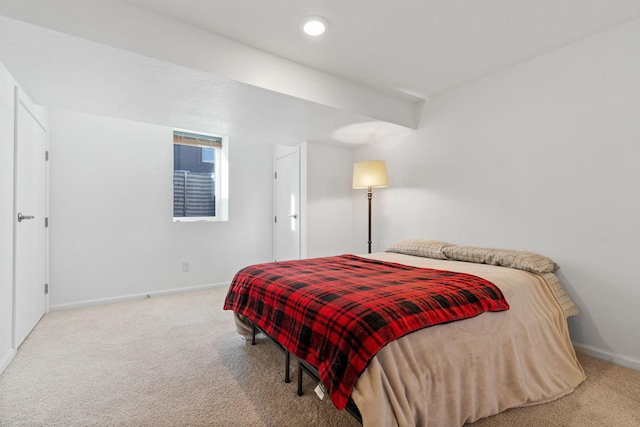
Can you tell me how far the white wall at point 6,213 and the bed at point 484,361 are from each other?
4.57 feet

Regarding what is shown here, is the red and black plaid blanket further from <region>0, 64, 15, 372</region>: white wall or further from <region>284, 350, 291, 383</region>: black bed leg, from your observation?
<region>0, 64, 15, 372</region>: white wall

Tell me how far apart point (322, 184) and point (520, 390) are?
2.94 metres

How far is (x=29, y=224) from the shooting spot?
99.7 inches

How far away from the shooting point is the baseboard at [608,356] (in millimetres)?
1992

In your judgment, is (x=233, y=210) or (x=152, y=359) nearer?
(x=152, y=359)

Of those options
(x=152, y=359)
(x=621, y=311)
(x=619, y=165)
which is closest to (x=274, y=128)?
(x=152, y=359)

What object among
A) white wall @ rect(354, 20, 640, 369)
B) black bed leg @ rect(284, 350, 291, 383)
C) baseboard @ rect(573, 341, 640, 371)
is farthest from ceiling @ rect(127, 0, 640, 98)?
baseboard @ rect(573, 341, 640, 371)

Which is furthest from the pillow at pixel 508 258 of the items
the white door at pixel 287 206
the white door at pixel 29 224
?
the white door at pixel 29 224

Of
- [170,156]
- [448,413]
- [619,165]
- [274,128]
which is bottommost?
[448,413]

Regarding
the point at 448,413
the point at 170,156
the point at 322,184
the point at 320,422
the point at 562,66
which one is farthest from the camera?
the point at 322,184

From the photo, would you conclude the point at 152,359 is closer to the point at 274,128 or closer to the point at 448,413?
the point at 448,413

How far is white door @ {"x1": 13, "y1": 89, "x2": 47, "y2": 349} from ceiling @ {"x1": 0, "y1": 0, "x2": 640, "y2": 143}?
0.36 meters

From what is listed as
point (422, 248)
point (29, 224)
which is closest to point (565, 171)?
point (422, 248)

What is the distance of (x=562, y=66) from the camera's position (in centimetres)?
232
